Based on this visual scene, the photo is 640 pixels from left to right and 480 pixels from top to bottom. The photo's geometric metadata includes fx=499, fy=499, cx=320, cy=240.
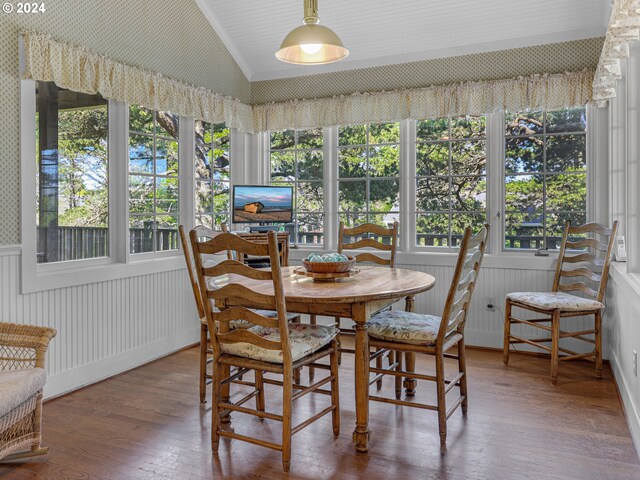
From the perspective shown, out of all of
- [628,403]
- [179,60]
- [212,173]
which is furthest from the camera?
[212,173]

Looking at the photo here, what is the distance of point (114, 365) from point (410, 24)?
3.57m

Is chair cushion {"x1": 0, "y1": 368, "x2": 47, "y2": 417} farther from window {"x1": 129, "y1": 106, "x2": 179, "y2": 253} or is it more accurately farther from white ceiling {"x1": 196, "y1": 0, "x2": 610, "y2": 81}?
white ceiling {"x1": 196, "y1": 0, "x2": 610, "y2": 81}

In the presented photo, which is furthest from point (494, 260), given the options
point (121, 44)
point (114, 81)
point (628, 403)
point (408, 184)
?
point (121, 44)

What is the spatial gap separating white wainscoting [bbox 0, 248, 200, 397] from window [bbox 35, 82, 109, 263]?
0.93 ft

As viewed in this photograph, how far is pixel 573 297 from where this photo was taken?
3609 millimetres

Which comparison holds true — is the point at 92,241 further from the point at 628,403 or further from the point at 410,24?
the point at 628,403

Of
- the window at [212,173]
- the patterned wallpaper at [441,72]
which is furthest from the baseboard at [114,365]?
the patterned wallpaper at [441,72]

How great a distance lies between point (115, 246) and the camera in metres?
3.66

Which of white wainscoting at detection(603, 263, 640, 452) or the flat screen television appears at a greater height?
the flat screen television

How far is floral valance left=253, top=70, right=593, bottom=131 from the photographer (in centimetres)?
394

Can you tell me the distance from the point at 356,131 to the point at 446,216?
3.92 ft

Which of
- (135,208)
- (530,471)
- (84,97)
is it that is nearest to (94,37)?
(84,97)

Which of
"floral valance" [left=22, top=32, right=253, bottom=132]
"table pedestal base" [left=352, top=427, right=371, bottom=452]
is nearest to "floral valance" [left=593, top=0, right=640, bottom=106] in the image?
"table pedestal base" [left=352, top=427, right=371, bottom=452]

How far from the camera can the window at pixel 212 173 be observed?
453cm
